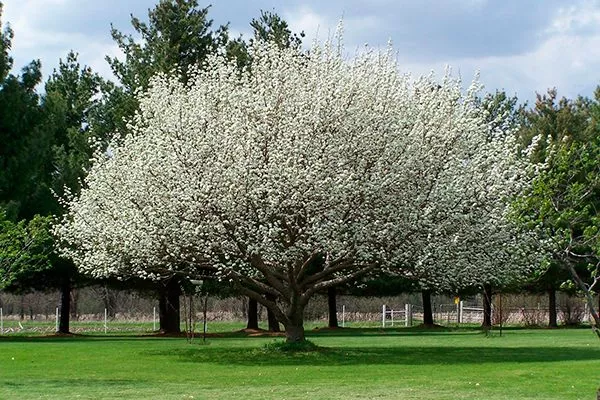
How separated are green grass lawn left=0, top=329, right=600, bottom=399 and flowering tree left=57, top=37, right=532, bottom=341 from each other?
2.78 metres

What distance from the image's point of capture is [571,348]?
3200cm

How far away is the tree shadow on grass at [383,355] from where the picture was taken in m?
26.5

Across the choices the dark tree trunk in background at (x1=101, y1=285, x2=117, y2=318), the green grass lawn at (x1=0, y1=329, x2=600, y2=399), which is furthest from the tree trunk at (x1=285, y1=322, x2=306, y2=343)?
the dark tree trunk in background at (x1=101, y1=285, x2=117, y2=318)

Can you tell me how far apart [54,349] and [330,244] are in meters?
11.4

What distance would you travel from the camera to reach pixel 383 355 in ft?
94.8

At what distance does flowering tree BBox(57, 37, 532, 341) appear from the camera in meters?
27.2

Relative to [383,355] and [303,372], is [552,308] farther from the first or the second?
[303,372]

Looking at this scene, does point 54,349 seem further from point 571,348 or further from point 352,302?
point 352,302

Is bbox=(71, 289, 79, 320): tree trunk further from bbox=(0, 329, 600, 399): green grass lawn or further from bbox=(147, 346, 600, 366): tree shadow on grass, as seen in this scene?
bbox=(147, 346, 600, 366): tree shadow on grass

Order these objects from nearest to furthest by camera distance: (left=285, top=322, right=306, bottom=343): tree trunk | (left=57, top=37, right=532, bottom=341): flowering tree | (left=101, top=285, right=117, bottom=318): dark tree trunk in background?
(left=57, top=37, right=532, bottom=341): flowering tree < (left=285, top=322, right=306, bottom=343): tree trunk < (left=101, top=285, right=117, bottom=318): dark tree trunk in background

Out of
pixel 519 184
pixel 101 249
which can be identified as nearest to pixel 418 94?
pixel 519 184

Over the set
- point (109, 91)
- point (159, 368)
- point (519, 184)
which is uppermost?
point (109, 91)

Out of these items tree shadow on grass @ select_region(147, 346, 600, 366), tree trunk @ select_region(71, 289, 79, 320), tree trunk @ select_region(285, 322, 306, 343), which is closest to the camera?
tree shadow on grass @ select_region(147, 346, 600, 366)

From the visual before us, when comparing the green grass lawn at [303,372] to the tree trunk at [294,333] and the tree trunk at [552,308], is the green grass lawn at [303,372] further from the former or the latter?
the tree trunk at [552,308]
